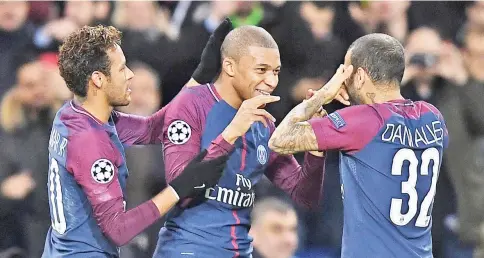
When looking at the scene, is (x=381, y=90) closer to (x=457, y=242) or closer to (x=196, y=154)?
(x=196, y=154)

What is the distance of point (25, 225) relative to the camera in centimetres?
547

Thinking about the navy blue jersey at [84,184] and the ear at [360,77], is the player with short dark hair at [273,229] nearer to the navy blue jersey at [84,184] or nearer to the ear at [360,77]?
the navy blue jersey at [84,184]

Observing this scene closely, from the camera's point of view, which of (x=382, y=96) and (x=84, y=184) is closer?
(x=84, y=184)

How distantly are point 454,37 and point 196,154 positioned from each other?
2898 mm

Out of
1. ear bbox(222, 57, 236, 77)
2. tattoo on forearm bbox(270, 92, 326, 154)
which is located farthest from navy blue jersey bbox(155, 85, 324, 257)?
tattoo on forearm bbox(270, 92, 326, 154)

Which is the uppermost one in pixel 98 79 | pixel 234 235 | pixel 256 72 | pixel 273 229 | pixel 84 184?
pixel 256 72

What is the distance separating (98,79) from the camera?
374 centimetres

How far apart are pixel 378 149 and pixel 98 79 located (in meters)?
1.18

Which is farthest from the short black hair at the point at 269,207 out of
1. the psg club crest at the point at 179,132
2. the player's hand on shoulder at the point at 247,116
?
the player's hand on shoulder at the point at 247,116

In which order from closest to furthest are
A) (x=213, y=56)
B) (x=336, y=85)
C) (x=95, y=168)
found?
(x=95, y=168) → (x=336, y=85) → (x=213, y=56)

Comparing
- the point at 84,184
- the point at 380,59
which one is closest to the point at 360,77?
the point at 380,59

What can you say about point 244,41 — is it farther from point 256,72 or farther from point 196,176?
point 196,176

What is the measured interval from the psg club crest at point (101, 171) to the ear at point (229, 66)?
73 centimetres

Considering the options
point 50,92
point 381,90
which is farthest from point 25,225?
point 381,90
